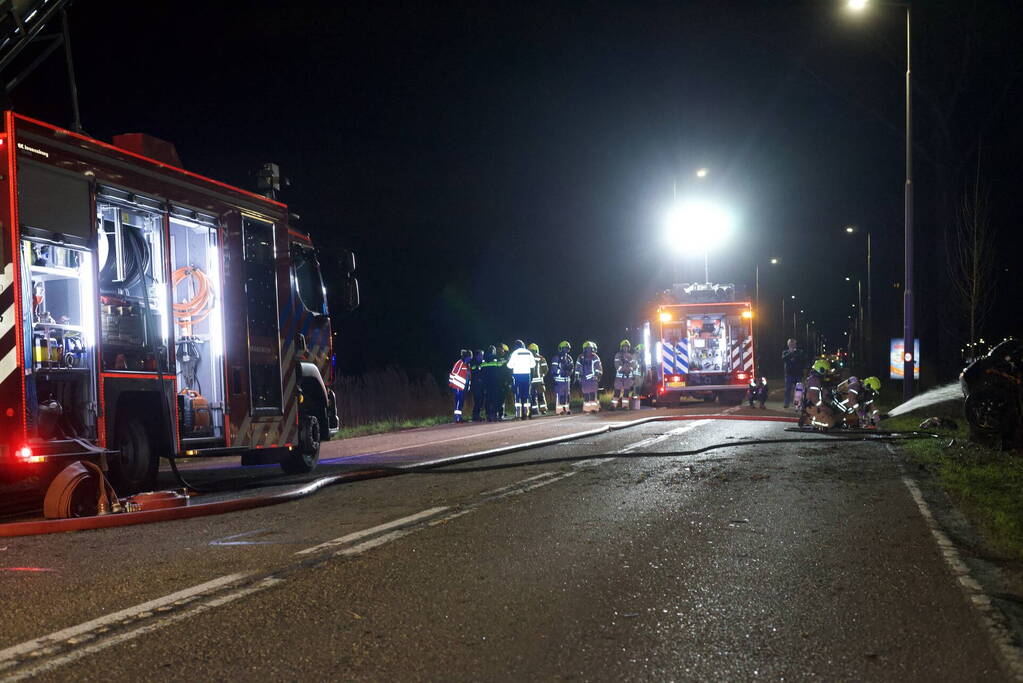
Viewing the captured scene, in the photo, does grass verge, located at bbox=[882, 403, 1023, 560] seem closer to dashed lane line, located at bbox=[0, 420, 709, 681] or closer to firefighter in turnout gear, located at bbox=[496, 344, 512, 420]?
dashed lane line, located at bbox=[0, 420, 709, 681]

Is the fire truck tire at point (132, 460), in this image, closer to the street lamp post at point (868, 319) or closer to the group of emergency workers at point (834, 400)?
the group of emergency workers at point (834, 400)

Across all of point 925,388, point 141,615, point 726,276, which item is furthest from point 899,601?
point 726,276

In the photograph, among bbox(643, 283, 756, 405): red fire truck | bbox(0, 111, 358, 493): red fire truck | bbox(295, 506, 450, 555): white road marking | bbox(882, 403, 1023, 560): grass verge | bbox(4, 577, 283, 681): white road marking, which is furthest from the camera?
bbox(643, 283, 756, 405): red fire truck

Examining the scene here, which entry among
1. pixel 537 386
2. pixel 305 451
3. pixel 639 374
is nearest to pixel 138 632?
pixel 305 451

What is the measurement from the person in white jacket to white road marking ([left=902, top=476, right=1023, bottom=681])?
653 inches

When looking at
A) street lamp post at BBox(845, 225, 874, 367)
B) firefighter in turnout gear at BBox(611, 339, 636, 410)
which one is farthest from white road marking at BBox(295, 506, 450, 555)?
street lamp post at BBox(845, 225, 874, 367)

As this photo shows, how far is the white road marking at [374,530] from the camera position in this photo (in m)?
6.66

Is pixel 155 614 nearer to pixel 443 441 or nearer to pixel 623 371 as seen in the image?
pixel 443 441

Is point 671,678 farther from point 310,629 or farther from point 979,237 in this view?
point 979,237

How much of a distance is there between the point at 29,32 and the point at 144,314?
5.16 metres

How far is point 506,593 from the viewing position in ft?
17.8

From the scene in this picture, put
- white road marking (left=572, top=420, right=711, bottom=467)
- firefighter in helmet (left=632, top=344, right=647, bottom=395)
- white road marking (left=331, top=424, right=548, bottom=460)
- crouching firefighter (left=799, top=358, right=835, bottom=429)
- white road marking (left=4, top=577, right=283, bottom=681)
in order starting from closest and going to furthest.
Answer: white road marking (left=4, top=577, right=283, bottom=681)
white road marking (left=572, top=420, right=711, bottom=467)
white road marking (left=331, top=424, right=548, bottom=460)
crouching firefighter (left=799, top=358, right=835, bottom=429)
firefighter in helmet (left=632, top=344, right=647, bottom=395)

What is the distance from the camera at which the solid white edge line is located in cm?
436

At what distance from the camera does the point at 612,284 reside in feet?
222
